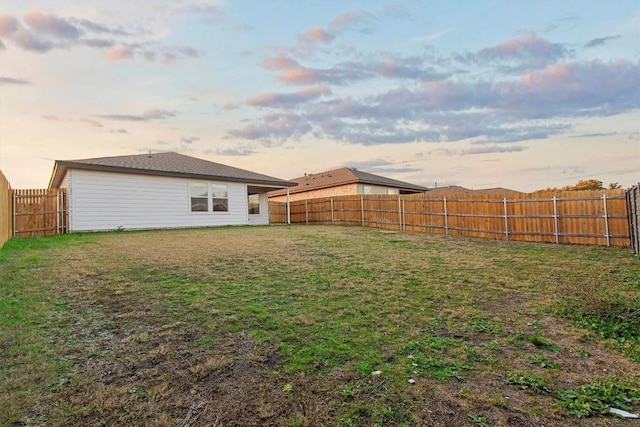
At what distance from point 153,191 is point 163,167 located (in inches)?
51.7

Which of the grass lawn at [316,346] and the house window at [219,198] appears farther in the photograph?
the house window at [219,198]

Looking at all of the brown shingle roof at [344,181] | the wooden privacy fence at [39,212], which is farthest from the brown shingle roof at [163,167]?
the brown shingle roof at [344,181]

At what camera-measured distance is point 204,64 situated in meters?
12.3

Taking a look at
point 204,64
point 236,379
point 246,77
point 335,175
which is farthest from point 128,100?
point 335,175

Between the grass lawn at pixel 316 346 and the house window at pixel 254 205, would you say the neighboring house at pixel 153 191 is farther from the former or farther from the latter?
the grass lawn at pixel 316 346

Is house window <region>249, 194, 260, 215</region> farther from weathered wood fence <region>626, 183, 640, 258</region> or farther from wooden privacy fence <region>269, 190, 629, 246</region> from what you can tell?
weathered wood fence <region>626, 183, 640, 258</region>

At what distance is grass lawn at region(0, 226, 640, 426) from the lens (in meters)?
2.24

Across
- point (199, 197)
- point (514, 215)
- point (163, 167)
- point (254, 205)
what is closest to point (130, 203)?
point (163, 167)

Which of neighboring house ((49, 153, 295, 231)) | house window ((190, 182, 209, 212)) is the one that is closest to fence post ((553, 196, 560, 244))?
neighboring house ((49, 153, 295, 231))

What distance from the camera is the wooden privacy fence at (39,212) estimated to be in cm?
1233

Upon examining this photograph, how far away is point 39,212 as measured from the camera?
41.6 ft

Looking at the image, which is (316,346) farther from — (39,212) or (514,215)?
(39,212)

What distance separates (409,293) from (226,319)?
266 cm

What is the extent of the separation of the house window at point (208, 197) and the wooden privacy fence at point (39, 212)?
5173 mm
